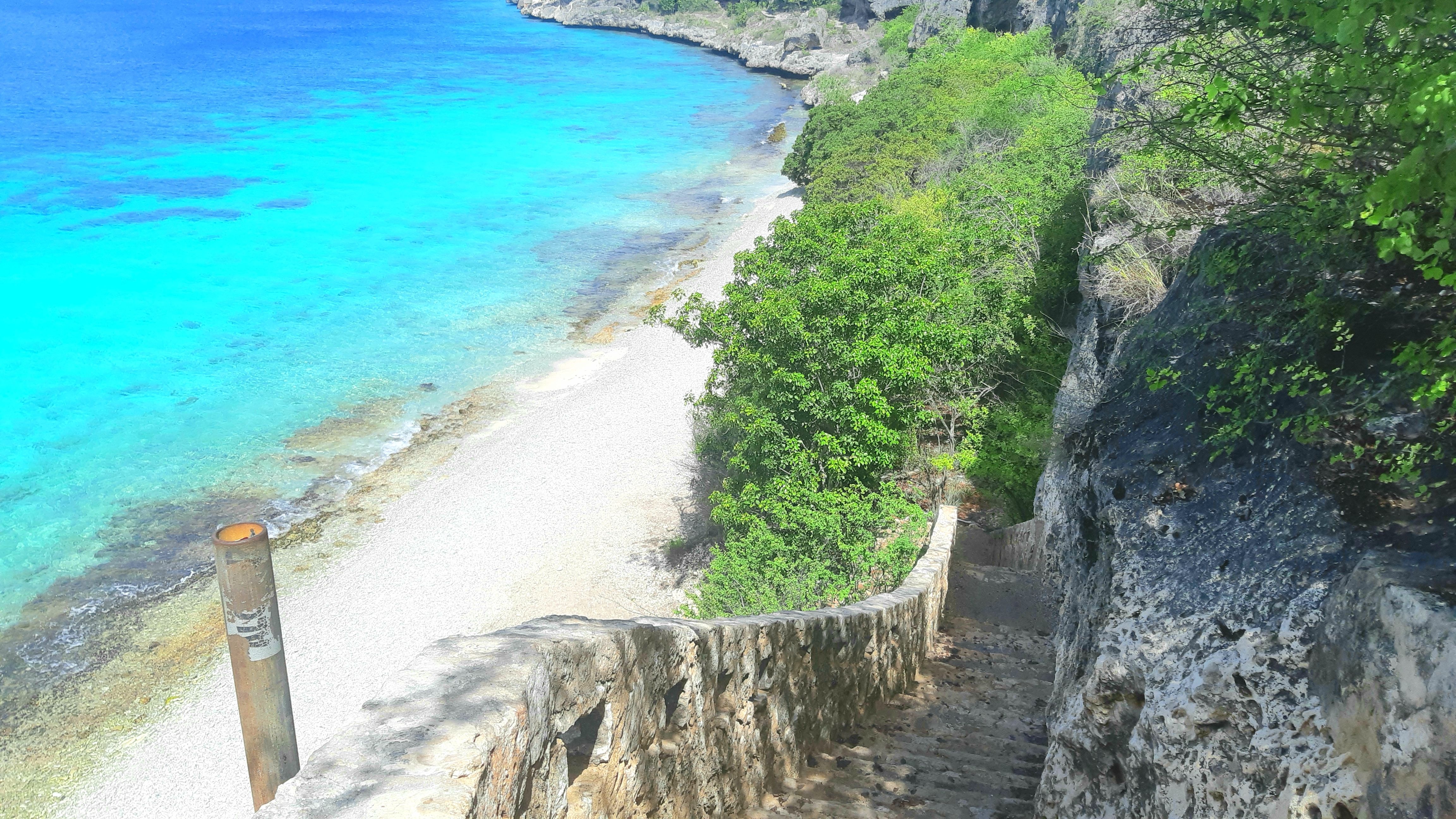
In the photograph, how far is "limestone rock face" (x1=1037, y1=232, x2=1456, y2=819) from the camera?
3707mm

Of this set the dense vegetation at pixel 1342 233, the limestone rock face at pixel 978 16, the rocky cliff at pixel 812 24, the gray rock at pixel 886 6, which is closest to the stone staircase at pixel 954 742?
the dense vegetation at pixel 1342 233

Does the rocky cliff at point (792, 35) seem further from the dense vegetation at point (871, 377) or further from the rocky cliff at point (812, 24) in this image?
the dense vegetation at point (871, 377)

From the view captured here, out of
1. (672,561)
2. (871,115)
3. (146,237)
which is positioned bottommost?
(672,561)

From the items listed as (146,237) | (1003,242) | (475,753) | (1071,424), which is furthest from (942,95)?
(475,753)

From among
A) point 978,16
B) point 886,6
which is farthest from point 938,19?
point 886,6

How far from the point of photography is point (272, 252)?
47.1 meters

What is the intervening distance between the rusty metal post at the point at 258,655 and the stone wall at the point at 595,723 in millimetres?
350

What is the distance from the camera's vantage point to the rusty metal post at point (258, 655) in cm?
349

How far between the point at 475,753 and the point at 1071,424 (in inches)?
267

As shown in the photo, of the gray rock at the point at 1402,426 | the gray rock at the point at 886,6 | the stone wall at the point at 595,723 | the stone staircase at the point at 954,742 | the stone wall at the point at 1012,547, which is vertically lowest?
the stone wall at the point at 1012,547

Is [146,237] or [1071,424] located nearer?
[1071,424]

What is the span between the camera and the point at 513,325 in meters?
36.3

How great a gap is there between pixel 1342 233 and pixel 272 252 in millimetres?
49168

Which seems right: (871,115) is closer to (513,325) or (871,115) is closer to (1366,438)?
(513,325)
